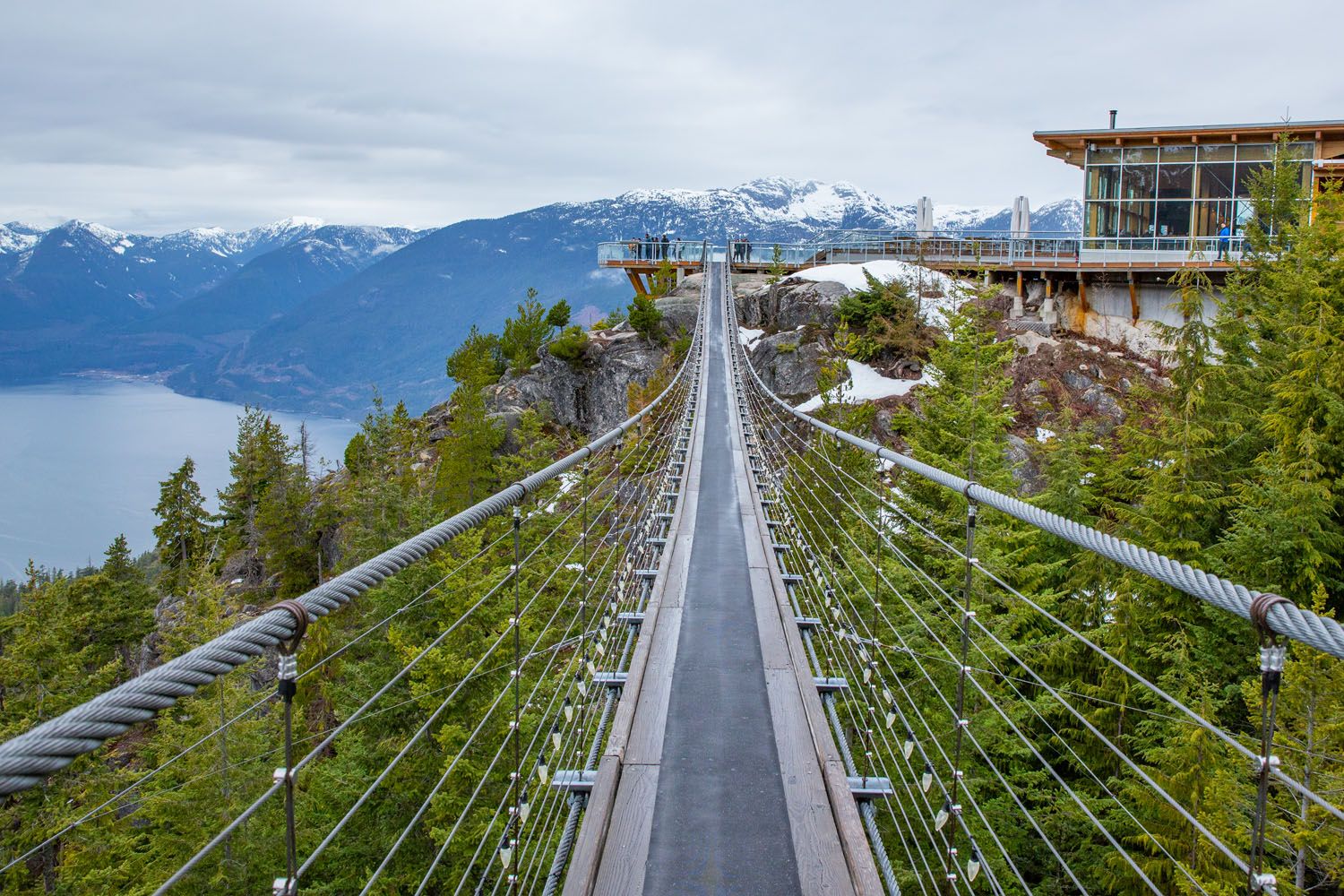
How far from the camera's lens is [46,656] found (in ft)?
71.8

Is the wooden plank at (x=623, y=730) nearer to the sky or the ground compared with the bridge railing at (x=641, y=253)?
nearer to the ground

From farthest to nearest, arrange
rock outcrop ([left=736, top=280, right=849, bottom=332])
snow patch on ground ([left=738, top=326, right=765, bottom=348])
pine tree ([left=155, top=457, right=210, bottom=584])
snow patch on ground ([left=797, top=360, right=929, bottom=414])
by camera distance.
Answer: pine tree ([left=155, top=457, right=210, bottom=584]), snow patch on ground ([left=738, top=326, right=765, bottom=348]), rock outcrop ([left=736, top=280, right=849, bottom=332]), snow patch on ground ([left=797, top=360, right=929, bottom=414])

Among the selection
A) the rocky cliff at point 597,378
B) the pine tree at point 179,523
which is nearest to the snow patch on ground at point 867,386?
the rocky cliff at point 597,378

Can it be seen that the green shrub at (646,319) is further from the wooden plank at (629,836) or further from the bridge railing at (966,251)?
the wooden plank at (629,836)

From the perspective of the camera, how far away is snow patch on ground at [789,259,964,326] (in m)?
22.7

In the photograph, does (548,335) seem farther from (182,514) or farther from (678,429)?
(678,429)

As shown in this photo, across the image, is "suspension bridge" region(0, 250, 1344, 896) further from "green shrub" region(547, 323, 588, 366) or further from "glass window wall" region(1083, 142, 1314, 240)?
"glass window wall" region(1083, 142, 1314, 240)

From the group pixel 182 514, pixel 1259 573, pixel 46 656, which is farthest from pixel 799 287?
pixel 182 514

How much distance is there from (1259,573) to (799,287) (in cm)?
1730

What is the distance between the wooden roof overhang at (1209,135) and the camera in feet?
76.8

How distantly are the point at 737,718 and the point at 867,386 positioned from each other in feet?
56.4

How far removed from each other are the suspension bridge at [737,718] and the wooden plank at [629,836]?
1 centimetres

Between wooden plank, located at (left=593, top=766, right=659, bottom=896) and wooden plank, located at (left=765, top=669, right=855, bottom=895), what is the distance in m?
0.53

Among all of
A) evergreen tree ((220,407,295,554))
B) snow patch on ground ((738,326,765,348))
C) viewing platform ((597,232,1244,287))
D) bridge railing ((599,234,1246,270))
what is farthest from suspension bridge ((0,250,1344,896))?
evergreen tree ((220,407,295,554))
